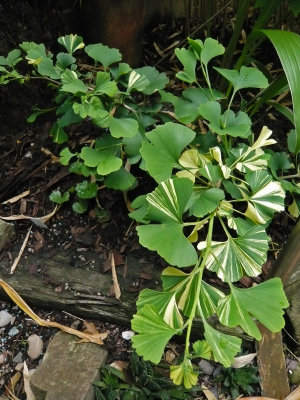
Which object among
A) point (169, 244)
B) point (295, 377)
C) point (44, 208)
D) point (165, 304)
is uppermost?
point (169, 244)

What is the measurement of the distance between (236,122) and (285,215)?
431 millimetres

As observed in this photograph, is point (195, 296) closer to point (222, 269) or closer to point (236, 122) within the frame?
point (222, 269)

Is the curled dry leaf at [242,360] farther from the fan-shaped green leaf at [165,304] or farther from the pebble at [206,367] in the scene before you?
the fan-shaped green leaf at [165,304]

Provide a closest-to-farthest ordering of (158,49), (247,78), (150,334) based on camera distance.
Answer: (150,334) → (247,78) → (158,49)

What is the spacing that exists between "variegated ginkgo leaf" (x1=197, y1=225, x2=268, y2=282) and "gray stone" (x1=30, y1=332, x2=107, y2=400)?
470 mm

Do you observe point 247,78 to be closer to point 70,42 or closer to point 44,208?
point 70,42

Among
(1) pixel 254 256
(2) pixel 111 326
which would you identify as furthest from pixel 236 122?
(2) pixel 111 326

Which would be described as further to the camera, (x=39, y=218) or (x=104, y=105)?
(x=39, y=218)

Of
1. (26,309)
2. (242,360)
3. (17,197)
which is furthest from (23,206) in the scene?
(242,360)

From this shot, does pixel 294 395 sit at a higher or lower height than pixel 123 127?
lower

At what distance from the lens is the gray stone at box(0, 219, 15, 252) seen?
4.14 feet

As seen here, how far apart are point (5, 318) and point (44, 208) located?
0.33 meters

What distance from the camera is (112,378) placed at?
1081 mm

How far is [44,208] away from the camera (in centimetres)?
132
